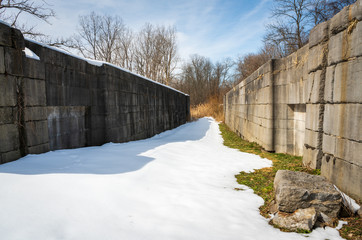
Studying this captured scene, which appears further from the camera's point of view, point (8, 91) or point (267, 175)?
point (267, 175)

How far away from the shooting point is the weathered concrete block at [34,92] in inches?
139

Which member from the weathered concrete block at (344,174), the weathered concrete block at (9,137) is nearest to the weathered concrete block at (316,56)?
the weathered concrete block at (344,174)

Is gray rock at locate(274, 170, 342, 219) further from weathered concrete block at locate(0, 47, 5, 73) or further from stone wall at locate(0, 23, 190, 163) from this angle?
weathered concrete block at locate(0, 47, 5, 73)

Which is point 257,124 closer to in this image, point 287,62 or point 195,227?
point 287,62

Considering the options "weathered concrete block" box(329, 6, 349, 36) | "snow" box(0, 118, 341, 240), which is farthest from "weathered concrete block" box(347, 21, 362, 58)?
"snow" box(0, 118, 341, 240)

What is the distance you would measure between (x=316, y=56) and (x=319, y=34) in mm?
380

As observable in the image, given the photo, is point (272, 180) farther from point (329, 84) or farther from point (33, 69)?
point (33, 69)

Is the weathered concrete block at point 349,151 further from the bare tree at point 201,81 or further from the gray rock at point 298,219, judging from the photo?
the bare tree at point 201,81

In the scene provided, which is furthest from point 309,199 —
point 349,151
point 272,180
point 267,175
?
point 267,175

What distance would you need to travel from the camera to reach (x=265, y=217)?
260 centimetres

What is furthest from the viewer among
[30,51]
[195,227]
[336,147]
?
[30,51]

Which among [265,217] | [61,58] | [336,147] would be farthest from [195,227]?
[61,58]

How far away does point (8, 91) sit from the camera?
10.6ft

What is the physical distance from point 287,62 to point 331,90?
2472 mm
